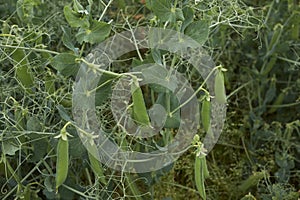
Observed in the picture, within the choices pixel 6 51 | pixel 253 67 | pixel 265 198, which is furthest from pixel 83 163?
pixel 253 67

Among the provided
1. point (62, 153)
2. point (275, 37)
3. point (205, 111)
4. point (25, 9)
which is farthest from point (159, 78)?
point (275, 37)

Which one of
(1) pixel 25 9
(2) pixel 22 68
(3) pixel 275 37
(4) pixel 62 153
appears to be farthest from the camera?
(3) pixel 275 37

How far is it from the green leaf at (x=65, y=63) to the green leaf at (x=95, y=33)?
0.04m

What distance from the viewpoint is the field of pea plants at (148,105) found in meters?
0.87

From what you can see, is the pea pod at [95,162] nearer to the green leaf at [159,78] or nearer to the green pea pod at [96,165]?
the green pea pod at [96,165]

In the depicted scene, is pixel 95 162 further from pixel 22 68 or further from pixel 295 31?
pixel 295 31

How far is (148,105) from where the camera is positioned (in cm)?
132

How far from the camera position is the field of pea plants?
872 millimetres

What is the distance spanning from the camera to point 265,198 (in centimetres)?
110

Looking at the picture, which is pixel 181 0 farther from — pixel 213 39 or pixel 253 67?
pixel 253 67

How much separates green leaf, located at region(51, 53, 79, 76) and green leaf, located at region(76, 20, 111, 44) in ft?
0.12

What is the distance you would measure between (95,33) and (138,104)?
13 centimetres

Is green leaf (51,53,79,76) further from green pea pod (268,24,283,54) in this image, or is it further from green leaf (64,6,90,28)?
green pea pod (268,24,283,54)

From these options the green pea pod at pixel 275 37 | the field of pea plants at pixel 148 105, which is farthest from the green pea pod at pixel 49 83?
the green pea pod at pixel 275 37
